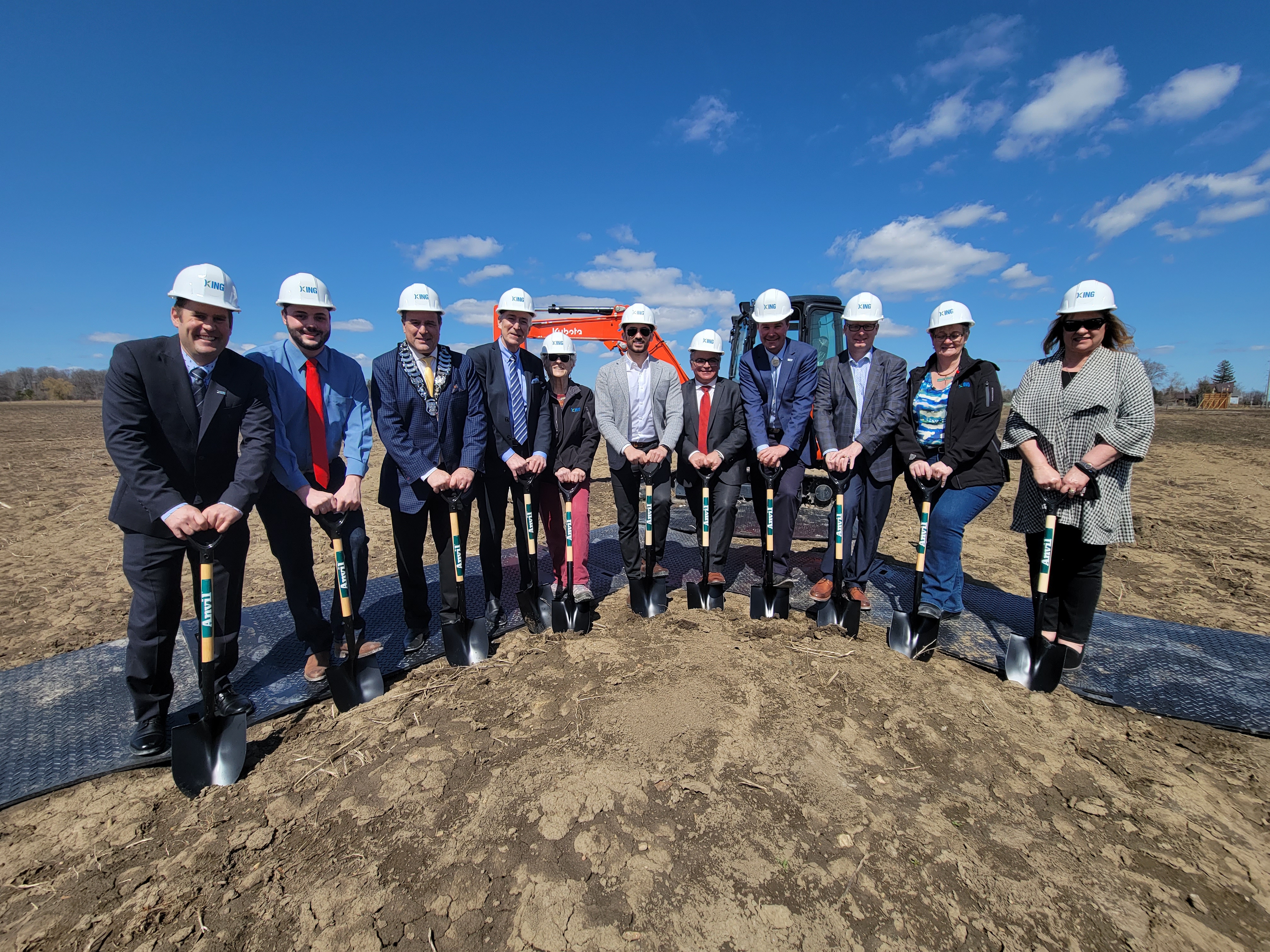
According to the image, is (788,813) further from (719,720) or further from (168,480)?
(168,480)

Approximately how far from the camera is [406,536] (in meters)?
3.85

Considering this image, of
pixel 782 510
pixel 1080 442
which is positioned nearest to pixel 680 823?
pixel 782 510

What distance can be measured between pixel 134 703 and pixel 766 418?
4.32 metres

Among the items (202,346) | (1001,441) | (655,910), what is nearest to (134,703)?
(202,346)

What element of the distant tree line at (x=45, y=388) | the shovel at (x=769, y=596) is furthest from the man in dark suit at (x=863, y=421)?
the distant tree line at (x=45, y=388)

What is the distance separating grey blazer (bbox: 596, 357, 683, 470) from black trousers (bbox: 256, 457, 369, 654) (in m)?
1.90

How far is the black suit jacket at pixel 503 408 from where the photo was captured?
4113 millimetres

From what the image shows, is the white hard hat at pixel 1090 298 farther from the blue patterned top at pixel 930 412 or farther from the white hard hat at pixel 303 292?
the white hard hat at pixel 303 292

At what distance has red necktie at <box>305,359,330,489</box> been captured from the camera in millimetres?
3432

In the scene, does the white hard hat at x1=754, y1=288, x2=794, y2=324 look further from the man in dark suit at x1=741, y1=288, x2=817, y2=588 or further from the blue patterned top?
the blue patterned top

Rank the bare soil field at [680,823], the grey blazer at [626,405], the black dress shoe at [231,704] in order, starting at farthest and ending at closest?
the grey blazer at [626,405] → the black dress shoe at [231,704] → the bare soil field at [680,823]

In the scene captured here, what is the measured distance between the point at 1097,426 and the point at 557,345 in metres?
3.49

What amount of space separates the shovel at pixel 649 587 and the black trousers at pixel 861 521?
137cm

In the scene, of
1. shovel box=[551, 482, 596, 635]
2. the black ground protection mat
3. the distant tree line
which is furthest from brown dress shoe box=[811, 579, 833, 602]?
the distant tree line
